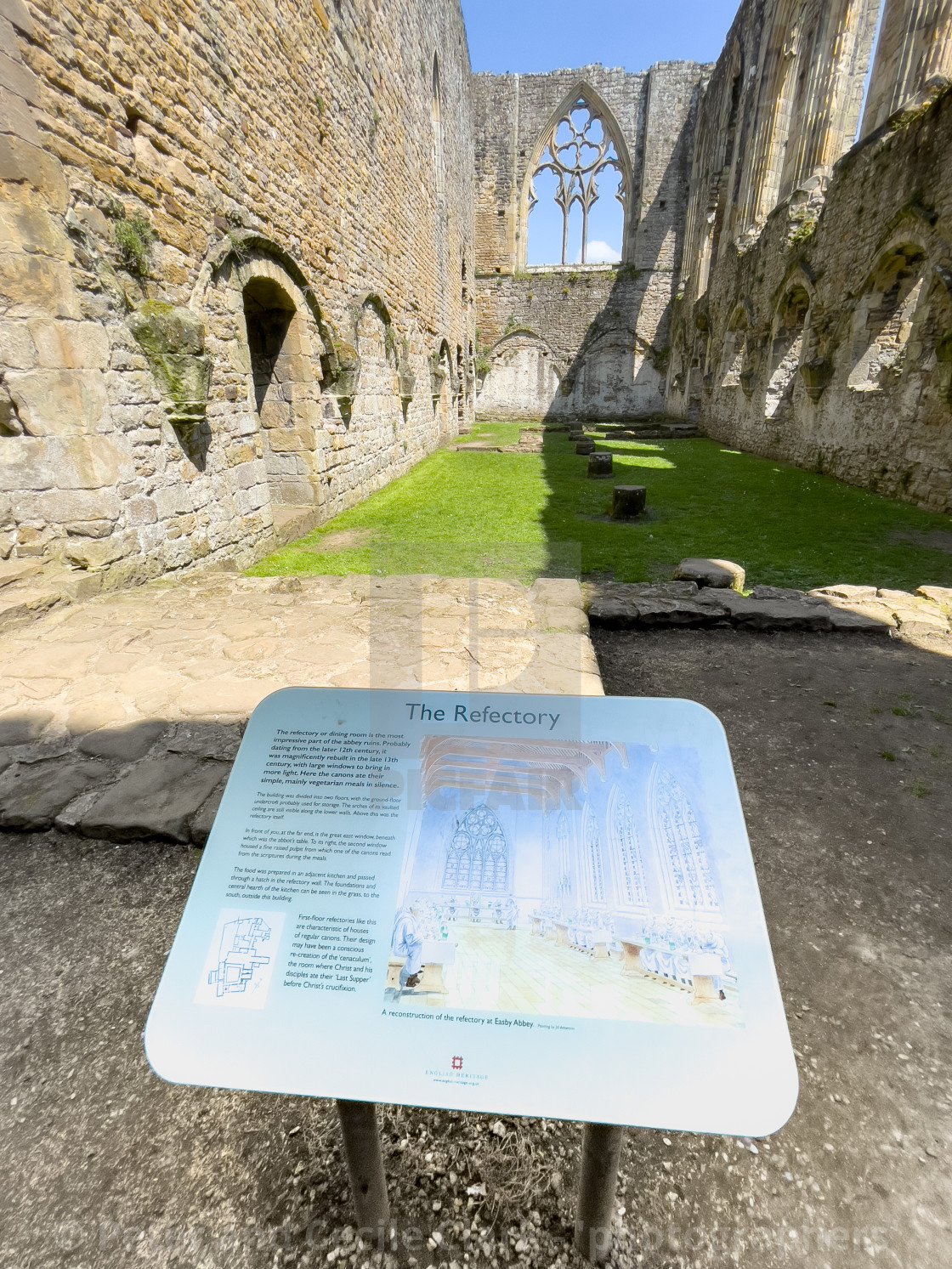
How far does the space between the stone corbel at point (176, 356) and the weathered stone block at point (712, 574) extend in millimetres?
3855

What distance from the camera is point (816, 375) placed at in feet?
31.6

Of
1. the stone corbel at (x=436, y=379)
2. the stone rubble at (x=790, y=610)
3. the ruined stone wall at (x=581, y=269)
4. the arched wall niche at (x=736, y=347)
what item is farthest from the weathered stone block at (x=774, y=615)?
the ruined stone wall at (x=581, y=269)

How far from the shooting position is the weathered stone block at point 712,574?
15.2 feet

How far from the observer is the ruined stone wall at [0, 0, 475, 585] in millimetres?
3184

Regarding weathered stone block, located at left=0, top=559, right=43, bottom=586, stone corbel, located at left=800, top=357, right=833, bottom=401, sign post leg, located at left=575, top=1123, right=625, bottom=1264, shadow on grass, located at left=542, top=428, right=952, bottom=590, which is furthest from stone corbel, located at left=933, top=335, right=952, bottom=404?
weathered stone block, located at left=0, top=559, right=43, bottom=586

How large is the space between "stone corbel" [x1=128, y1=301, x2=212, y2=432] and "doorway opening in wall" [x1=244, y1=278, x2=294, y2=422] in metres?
1.91

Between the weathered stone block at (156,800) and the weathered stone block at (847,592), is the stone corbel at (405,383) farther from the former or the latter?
the weathered stone block at (156,800)

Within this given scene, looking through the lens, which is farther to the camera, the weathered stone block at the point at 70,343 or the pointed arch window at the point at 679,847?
the weathered stone block at the point at 70,343

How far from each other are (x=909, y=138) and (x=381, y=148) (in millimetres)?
6926

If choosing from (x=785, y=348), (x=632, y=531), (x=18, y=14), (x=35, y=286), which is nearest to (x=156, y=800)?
(x=35, y=286)

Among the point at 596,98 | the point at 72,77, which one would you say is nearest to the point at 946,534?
the point at 72,77

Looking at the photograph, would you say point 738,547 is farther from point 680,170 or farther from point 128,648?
point 680,170

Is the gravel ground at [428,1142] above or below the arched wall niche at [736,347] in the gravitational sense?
below

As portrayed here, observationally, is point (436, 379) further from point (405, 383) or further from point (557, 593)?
point (557, 593)
